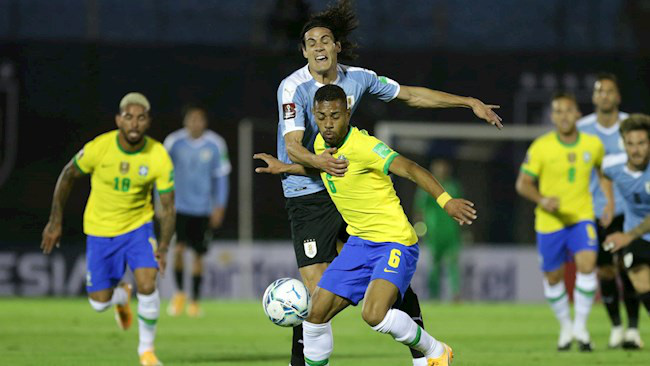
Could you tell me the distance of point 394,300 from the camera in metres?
7.68

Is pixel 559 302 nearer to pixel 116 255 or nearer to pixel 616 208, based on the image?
pixel 616 208

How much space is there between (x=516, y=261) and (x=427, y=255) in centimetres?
145

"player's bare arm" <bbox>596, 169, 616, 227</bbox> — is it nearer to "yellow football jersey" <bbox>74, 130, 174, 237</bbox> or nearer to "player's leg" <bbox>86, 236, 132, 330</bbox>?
"yellow football jersey" <bbox>74, 130, 174, 237</bbox>

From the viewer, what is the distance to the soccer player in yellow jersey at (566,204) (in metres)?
11.3

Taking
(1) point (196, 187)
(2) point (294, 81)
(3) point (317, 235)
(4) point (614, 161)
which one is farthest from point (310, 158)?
(1) point (196, 187)

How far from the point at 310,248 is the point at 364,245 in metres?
0.63

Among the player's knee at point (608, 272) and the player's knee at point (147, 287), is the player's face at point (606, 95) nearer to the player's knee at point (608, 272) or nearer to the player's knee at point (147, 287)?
the player's knee at point (608, 272)

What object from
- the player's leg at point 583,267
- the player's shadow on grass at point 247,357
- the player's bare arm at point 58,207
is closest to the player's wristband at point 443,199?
the player's shadow on grass at point 247,357

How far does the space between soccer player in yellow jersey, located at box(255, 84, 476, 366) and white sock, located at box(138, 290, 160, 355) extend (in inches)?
78.6

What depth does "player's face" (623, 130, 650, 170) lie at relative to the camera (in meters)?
10.4

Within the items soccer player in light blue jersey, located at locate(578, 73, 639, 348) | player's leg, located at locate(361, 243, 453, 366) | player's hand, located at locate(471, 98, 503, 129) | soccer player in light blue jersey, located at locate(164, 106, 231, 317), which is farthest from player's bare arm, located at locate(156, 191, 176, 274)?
soccer player in light blue jersey, located at locate(164, 106, 231, 317)

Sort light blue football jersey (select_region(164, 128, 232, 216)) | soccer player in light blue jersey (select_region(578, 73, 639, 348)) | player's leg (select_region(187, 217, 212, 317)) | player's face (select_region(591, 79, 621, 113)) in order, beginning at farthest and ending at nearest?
light blue football jersey (select_region(164, 128, 232, 216)) → player's leg (select_region(187, 217, 212, 317)) → player's face (select_region(591, 79, 621, 113)) → soccer player in light blue jersey (select_region(578, 73, 639, 348))

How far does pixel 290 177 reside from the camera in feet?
27.8

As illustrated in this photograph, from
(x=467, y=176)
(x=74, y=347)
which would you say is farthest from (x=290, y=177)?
(x=467, y=176)
